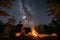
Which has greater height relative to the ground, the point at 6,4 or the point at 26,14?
the point at 6,4

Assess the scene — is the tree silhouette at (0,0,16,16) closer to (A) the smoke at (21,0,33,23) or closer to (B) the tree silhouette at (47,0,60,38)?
(A) the smoke at (21,0,33,23)

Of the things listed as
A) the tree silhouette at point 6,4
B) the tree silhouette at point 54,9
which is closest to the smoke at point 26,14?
the tree silhouette at point 6,4

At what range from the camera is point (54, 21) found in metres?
5.46

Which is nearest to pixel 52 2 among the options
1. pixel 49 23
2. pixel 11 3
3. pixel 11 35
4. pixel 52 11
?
pixel 52 11

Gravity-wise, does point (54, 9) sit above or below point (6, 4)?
below

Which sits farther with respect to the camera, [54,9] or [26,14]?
[54,9]

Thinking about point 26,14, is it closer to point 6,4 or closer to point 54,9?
point 6,4

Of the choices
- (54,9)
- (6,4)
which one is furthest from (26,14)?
(54,9)

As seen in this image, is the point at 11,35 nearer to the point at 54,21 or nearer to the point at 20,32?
the point at 20,32

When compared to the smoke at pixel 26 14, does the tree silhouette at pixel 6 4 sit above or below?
above

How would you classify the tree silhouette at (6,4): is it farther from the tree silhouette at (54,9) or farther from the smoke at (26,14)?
the tree silhouette at (54,9)

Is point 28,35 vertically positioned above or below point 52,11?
below

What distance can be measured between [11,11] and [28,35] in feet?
2.74

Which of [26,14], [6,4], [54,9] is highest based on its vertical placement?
[6,4]
